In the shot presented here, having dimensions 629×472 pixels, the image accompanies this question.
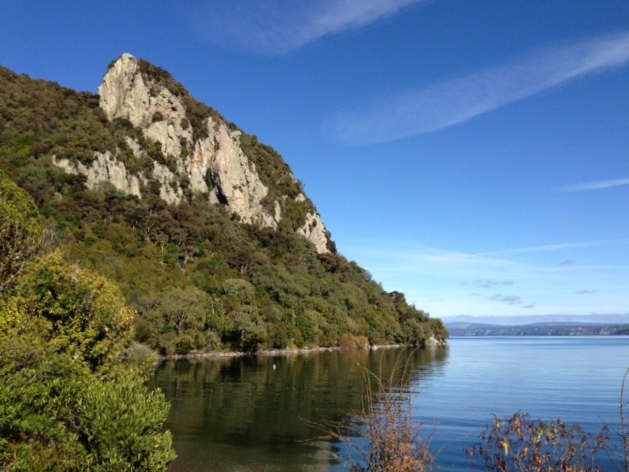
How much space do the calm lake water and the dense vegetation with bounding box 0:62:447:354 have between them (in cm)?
1701

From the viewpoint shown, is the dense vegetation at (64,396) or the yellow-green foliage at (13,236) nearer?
the dense vegetation at (64,396)

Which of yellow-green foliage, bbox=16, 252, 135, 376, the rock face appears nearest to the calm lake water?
yellow-green foliage, bbox=16, 252, 135, 376

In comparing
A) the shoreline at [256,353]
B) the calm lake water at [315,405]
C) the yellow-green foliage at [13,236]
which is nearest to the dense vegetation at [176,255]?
the shoreline at [256,353]

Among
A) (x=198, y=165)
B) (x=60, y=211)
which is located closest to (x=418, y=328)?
(x=198, y=165)

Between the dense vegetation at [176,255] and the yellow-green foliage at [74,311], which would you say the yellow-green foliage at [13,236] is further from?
the dense vegetation at [176,255]

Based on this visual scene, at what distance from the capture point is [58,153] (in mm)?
120750

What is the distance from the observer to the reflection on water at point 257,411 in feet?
93.0

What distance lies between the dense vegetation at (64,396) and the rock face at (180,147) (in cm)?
12486

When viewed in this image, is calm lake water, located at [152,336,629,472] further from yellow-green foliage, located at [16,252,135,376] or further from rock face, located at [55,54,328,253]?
rock face, located at [55,54,328,253]

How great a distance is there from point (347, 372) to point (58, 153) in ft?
299

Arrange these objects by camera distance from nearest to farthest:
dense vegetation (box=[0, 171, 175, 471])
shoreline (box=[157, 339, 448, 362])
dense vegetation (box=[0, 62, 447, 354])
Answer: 1. dense vegetation (box=[0, 171, 175, 471])
2. shoreline (box=[157, 339, 448, 362])
3. dense vegetation (box=[0, 62, 447, 354])

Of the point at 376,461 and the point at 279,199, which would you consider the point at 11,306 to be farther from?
the point at 279,199

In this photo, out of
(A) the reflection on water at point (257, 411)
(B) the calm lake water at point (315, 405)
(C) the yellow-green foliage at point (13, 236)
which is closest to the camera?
(A) the reflection on water at point (257, 411)

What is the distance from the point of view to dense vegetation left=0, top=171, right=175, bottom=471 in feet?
54.9
